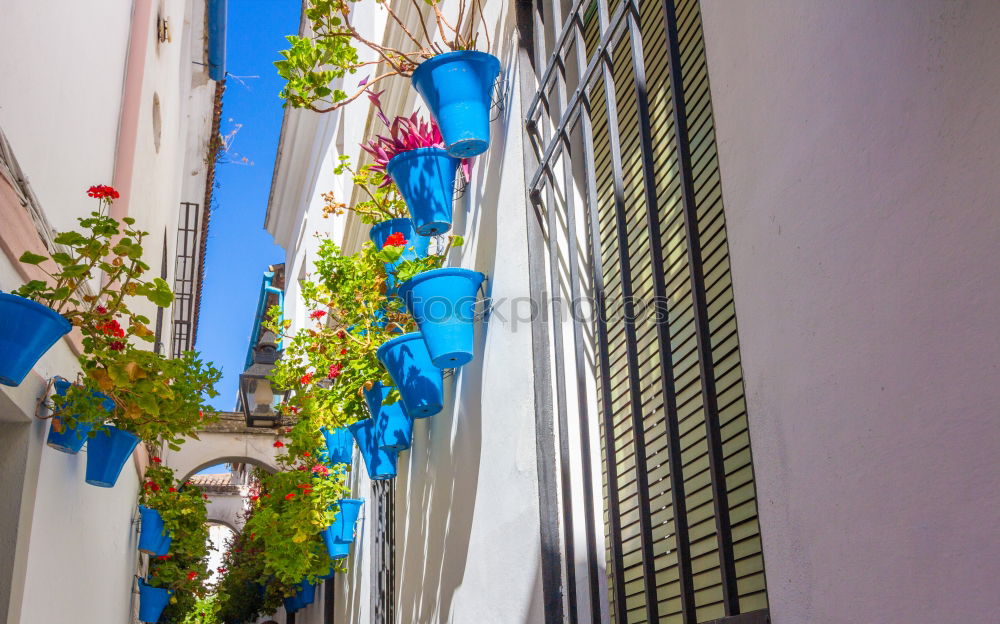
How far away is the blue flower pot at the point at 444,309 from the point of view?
145 inches

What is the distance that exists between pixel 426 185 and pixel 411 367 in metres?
0.79

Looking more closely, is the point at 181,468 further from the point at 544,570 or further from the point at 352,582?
the point at 544,570

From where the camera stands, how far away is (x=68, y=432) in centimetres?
380

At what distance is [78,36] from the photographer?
458 centimetres

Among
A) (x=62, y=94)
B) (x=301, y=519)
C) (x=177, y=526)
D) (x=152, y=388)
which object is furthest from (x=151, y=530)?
(x=152, y=388)

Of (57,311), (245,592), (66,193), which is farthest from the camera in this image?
(245,592)

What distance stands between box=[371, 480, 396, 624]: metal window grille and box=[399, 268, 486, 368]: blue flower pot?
2757 millimetres

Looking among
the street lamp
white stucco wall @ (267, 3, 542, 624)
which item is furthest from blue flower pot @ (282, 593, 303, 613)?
white stucco wall @ (267, 3, 542, 624)

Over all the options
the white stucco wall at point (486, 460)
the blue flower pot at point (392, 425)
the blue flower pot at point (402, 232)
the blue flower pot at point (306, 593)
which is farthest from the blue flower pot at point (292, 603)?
the blue flower pot at point (402, 232)

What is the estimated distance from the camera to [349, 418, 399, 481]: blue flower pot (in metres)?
5.30

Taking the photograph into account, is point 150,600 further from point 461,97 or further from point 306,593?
point 461,97

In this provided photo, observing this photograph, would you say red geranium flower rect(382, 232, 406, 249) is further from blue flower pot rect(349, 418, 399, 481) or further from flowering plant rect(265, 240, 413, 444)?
blue flower pot rect(349, 418, 399, 481)

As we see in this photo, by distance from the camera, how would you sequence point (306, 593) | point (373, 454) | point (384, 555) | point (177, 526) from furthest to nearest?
1. point (306, 593)
2. point (177, 526)
3. point (384, 555)
4. point (373, 454)

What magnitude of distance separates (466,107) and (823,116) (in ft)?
6.73
